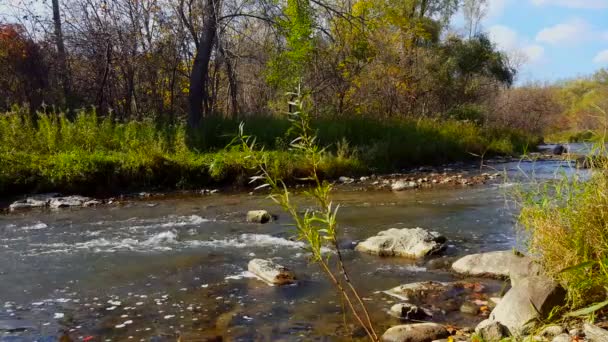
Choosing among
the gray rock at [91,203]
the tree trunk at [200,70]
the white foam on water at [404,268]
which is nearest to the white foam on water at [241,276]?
the white foam on water at [404,268]

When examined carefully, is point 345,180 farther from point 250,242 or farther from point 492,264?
point 492,264

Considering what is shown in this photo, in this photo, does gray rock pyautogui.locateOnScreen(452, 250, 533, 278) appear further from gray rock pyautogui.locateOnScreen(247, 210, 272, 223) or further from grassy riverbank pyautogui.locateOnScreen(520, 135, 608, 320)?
gray rock pyautogui.locateOnScreen(247, 210, 272, 223)

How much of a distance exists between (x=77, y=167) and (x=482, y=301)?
8453mm

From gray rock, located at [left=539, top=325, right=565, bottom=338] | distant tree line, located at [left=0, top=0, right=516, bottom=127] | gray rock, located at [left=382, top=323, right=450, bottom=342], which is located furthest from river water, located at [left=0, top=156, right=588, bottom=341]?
distant tree line, located at [left=0, top=0, right=516, bottom=127]

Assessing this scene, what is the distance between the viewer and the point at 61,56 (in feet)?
50.5

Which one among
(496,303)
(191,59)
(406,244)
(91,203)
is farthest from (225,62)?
(496,303)

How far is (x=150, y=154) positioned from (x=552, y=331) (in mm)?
9376

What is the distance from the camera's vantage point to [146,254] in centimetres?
671

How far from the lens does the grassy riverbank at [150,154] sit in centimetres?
1098

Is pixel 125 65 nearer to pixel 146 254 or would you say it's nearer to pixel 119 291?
pixel 146 254

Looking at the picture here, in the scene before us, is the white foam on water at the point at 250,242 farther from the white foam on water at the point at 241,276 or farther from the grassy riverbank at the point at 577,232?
the grassy riverbank at the point at 577,232

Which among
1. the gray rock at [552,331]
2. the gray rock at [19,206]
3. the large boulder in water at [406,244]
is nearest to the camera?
the gray rock at [552,331]

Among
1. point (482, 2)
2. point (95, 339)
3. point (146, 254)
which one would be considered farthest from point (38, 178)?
point (482, 2)

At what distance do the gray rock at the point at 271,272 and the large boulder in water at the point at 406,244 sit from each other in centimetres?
134
